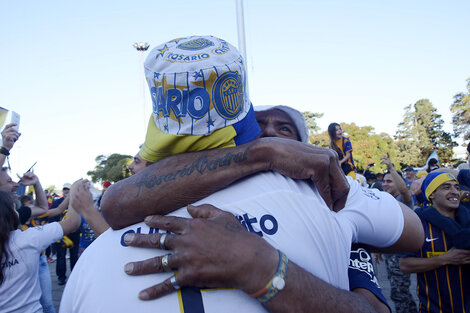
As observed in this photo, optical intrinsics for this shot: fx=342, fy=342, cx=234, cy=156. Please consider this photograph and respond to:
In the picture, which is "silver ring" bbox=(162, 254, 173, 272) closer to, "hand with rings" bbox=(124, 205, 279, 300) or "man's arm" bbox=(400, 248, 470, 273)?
"hand with rings" bbox=(124, 205, 279, 300)

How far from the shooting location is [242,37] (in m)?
7.82

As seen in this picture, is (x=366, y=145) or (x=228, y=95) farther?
(x=366, y=145)

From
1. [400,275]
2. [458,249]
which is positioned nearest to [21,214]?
[458,249]

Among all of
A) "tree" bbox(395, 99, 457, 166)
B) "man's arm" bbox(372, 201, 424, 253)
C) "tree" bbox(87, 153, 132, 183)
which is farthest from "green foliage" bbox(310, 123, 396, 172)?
"man's arm" bbox(372, 201, 424, 253)

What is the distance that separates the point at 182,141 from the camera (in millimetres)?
1133

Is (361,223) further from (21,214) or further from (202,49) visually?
(21,214)

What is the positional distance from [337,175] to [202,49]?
0.63m

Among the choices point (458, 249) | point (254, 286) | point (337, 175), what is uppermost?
point (337, 175)

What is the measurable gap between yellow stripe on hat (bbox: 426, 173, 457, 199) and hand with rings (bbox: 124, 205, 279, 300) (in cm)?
379

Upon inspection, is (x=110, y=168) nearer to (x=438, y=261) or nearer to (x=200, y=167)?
(x=438, y=261)

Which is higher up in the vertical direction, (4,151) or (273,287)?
(273,287)

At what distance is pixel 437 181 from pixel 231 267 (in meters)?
3.93

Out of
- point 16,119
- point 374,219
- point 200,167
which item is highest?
point 200,167

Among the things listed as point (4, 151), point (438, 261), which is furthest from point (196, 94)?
point (4, 151)
